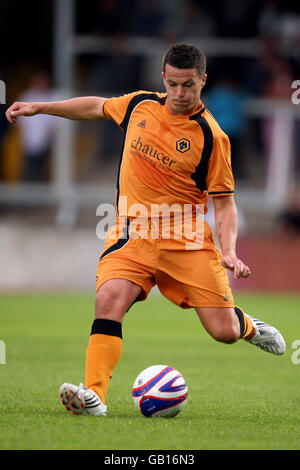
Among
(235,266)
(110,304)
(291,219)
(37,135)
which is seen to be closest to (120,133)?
(37,135)

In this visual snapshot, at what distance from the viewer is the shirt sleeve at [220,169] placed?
243 inches

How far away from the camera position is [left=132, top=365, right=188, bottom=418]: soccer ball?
5.91 meters

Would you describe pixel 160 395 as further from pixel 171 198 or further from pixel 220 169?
pixel 220 169

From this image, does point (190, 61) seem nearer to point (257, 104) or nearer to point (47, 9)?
point (257, 104)

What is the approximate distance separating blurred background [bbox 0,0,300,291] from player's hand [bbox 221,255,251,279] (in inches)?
413

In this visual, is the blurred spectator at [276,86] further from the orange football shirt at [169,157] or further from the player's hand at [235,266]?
the player's hand at [235,266]

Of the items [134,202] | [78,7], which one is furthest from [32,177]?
[134,202]

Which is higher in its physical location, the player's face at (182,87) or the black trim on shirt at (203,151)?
the player's face at (182,87)

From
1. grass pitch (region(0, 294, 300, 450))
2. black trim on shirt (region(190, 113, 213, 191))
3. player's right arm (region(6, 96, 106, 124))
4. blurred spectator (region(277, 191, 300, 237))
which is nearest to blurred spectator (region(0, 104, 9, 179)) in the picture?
grass pitch (region(0, 294, 300, 450))

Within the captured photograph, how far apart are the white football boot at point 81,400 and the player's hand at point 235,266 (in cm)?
116

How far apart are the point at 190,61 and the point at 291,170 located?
11322 millimetres

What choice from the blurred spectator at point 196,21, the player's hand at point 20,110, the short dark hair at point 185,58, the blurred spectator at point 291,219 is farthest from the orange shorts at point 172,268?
the blurred spectator at point 196,21

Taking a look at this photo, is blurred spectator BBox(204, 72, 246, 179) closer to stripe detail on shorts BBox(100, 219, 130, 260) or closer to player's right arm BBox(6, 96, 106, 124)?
player's right arm BBox(6, 96, 106, 124)

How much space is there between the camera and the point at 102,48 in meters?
17.3
